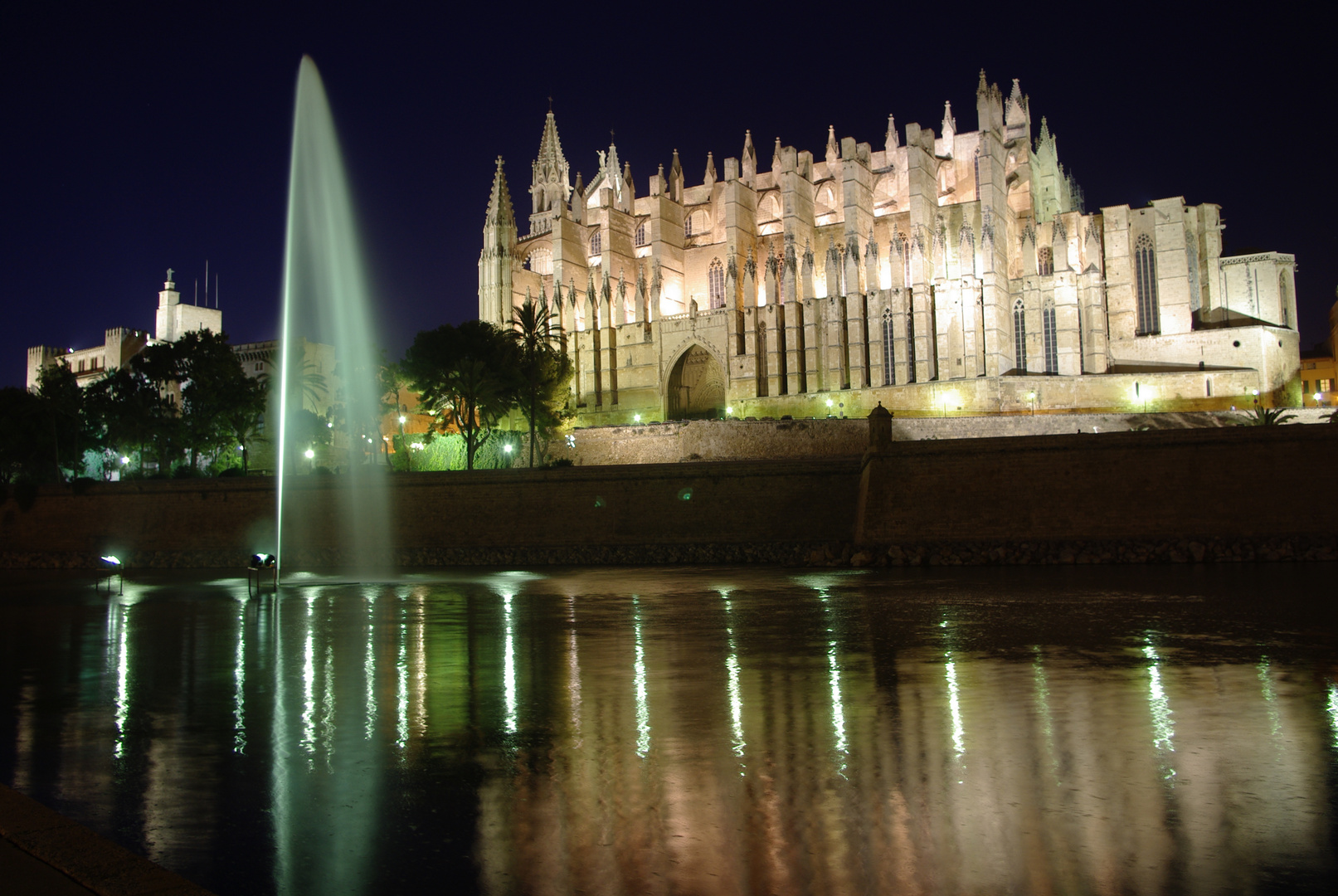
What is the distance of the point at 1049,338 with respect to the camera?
48.7 m

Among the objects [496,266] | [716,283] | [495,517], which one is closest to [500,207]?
[496,266]

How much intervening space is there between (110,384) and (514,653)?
139 ft

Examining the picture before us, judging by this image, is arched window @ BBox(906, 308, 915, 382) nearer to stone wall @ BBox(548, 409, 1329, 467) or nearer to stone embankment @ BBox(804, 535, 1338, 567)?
stone wall @ BBox(548, 409, 1329, 467)

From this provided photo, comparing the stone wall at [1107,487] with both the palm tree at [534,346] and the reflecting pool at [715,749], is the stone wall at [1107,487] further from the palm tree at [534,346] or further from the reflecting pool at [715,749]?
the palm tree at [534,346]

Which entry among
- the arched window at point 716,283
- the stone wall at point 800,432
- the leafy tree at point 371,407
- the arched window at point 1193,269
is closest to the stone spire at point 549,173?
the arched window at point 716,283

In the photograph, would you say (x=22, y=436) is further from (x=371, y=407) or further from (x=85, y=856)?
A: (x=85, y=856)

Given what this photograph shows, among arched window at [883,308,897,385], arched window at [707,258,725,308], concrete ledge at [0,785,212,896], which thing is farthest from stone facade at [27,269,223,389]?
concrete ledge at [0,785,212,896]

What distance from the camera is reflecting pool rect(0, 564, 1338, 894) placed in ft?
18.7

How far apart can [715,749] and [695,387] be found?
50.7 metres

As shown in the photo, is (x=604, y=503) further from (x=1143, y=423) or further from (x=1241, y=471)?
(x=1143, y=423)

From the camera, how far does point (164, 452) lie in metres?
46.9

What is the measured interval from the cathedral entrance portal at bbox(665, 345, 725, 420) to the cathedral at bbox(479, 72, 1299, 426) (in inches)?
5.5

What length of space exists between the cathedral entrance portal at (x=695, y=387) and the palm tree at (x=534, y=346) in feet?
23.4

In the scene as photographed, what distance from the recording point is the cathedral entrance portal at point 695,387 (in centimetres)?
5750
